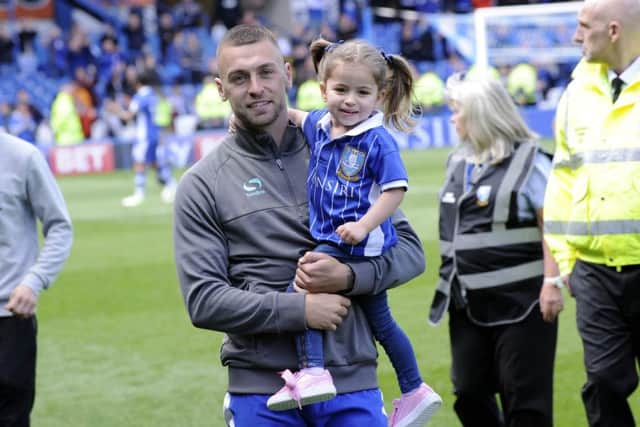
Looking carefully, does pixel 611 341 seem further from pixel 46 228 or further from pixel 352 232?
pixel 46 228

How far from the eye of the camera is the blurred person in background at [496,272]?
580 centimetres

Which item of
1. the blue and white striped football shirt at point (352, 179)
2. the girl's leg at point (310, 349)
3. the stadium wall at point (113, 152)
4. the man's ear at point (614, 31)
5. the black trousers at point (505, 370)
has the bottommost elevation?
the stadium wall at point (113, 152)

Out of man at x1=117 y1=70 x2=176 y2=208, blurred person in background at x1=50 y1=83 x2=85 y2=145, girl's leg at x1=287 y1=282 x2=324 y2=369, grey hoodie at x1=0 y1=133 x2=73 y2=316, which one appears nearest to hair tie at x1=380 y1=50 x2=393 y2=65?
girl's leg at x1=287 y1=282 x2=324 y2=369

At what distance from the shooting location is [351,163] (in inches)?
155

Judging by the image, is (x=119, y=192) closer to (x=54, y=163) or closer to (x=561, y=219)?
(x=54, y=163)

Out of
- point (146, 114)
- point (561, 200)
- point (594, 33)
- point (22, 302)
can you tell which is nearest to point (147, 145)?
point (146, 114)

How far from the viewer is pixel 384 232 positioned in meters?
4.01

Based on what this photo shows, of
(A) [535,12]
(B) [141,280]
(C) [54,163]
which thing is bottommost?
(C) [54,163]

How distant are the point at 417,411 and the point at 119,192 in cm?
1962

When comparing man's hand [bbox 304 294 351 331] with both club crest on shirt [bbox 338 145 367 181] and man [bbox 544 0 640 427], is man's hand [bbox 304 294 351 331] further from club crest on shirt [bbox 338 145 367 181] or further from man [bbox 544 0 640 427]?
man [bbox 544 0 640 427]

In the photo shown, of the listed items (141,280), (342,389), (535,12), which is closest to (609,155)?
(342,389)

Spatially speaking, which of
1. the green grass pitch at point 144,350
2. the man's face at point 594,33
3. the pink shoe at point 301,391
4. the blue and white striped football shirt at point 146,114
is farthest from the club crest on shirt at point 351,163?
the blue and white striped football shirt at point 146,114

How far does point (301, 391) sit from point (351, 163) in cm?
76

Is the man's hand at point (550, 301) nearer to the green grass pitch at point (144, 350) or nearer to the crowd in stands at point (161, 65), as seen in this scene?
the green grass pitch at point (144, 350)
